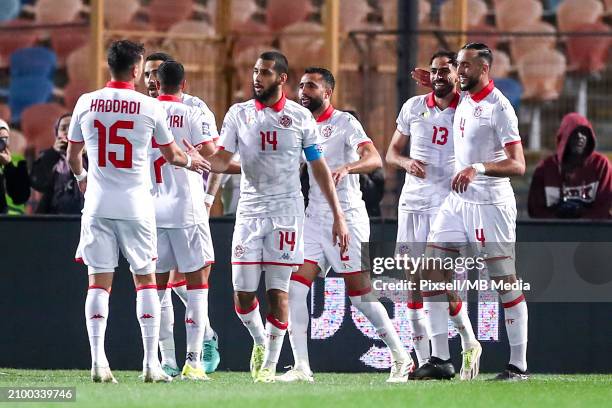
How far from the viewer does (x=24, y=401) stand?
798 cm

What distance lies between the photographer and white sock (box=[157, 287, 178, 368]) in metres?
10.1

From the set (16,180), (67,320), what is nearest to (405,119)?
(67,320)

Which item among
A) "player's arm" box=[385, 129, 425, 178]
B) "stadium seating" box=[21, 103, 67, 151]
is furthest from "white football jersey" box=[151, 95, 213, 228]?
"stadium seating" box=[21, 103, 67, 151]

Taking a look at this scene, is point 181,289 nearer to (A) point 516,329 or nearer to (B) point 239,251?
(B) point 239,251

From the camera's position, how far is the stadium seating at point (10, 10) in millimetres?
16250

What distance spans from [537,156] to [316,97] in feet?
16.9

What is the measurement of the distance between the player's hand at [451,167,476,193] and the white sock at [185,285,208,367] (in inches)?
71.5

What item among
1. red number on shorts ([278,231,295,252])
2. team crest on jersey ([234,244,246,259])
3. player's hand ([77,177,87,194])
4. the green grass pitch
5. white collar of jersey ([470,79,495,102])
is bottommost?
the green grass pitch

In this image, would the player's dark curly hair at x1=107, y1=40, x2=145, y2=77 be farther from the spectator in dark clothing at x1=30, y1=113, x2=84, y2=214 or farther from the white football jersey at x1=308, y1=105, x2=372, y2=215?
the spectator in dark clothing at x1=30, y1=113, x2=84, y2=214

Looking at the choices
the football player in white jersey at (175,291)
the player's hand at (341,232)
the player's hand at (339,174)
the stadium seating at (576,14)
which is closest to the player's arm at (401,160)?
the player's hand at (339,174)

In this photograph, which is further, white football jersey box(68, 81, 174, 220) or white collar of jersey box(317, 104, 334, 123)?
white collar of jersey box(317, 104, 334, 123)

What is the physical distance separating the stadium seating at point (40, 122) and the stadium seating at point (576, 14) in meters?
5.55

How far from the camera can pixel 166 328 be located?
33.4 feet

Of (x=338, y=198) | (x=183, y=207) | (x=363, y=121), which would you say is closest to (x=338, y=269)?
(x=338, y=198)
